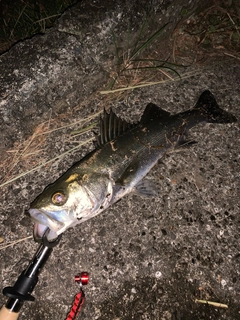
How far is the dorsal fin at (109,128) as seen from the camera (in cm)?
299

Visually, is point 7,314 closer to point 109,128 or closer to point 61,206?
point 61,206

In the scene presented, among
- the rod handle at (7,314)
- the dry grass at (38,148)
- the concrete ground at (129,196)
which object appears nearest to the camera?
the rod handle at (7,314)

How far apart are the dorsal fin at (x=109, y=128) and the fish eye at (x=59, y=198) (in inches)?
30.5

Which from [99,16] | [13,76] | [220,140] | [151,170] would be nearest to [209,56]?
[220,140]

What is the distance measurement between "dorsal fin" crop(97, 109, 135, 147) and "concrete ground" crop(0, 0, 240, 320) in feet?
1.46

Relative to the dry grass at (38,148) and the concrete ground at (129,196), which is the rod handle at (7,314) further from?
the dry grass at (38,148)

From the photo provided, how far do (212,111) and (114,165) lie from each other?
5.21 ft

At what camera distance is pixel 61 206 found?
2.40 metres

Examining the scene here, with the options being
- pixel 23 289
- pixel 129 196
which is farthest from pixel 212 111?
pixel 23 289

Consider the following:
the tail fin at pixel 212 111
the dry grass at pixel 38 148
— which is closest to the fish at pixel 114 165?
the tail fin at pixel 212 111

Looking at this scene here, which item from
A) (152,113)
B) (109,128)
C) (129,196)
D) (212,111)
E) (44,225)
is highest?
(109,128)

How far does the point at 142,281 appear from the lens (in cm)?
276

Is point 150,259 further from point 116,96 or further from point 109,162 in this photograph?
point 116,96

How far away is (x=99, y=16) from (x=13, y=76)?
127cm
